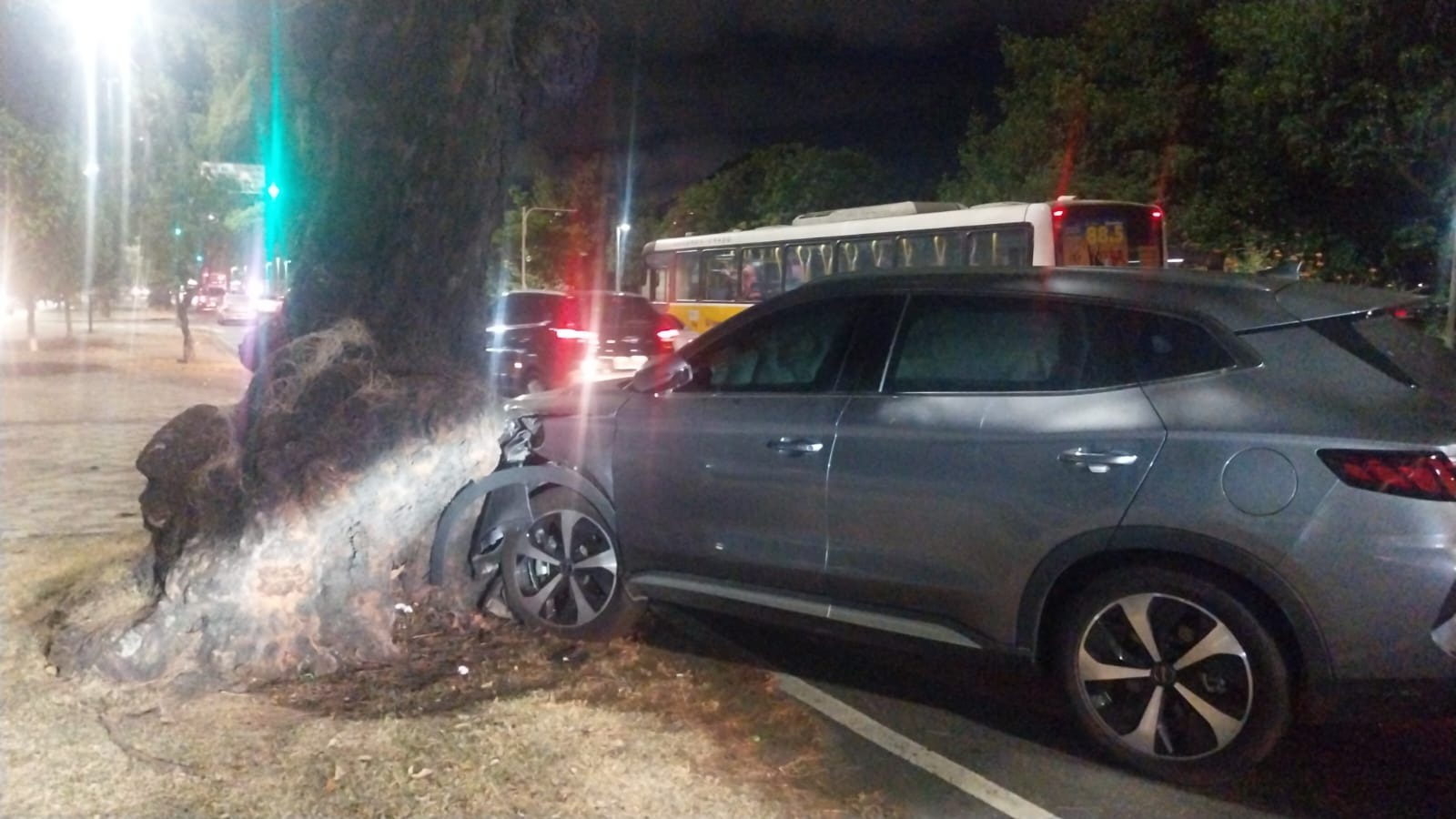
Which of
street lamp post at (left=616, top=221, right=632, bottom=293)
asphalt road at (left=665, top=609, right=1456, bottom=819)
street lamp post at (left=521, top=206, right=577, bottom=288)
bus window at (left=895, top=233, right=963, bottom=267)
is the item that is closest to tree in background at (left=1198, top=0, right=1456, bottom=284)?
bus window at (left=895, top=233, right=963, bottom=267)

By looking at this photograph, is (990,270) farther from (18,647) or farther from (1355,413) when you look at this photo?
(18,647)

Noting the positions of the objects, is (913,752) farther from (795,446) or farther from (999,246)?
(999,246)

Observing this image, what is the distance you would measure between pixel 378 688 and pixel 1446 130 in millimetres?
14792

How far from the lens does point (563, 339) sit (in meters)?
17.8

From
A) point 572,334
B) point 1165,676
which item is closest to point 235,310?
point 572,334

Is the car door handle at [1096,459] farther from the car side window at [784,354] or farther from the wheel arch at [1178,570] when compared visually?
the car side window at [784,354]

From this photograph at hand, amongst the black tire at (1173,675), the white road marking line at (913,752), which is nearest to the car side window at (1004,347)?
the black tire at (1173,675)

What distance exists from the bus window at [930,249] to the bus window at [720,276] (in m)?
5.02

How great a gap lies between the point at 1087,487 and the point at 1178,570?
393 mm

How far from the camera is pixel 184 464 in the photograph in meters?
5.54

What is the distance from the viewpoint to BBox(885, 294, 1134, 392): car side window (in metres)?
4.57

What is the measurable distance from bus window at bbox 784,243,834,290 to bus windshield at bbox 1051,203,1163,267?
4.82m

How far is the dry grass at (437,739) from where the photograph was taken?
4.12 m

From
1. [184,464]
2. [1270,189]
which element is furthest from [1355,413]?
[1270,189]
